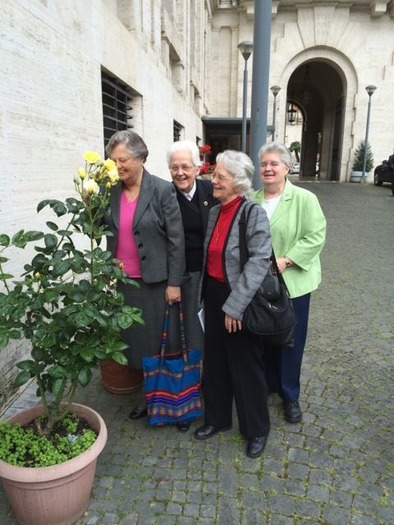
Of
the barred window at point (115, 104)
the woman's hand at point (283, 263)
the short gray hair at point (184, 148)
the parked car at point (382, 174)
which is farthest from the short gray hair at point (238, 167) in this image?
the parked car at point (382, 174)

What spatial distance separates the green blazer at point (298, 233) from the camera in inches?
112

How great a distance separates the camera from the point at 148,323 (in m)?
2.94

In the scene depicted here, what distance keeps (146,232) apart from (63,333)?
0.88 meters

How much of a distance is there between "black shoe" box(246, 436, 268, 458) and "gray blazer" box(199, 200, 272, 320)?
3.05ft

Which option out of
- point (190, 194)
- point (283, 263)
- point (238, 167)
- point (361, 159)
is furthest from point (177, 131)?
point (361, 159)

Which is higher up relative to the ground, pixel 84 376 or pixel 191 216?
pixel 191 216

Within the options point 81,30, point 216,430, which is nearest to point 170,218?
point 216,430

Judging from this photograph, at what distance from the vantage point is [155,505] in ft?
7.75

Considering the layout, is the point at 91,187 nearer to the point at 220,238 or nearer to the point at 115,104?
the point at 220,238

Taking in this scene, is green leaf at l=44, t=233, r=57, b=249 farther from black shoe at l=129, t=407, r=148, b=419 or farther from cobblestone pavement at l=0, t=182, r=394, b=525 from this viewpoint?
black shoe at l=129, t=407, r=148, b=419

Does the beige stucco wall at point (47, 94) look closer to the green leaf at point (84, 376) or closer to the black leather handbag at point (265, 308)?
the green leaf at point (84, 376)

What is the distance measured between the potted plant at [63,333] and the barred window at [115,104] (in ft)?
15.1

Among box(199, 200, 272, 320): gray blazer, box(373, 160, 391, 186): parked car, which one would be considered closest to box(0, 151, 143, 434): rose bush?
box(199, 200, 272, 320): gray blazer

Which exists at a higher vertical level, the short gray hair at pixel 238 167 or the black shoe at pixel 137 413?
the short gray hair at pixel 238 167
